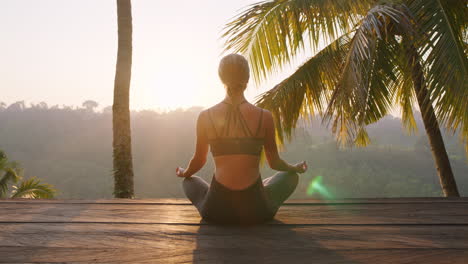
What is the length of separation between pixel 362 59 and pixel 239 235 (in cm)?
319

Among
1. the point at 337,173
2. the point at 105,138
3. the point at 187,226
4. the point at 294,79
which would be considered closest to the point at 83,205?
the point at 187,226

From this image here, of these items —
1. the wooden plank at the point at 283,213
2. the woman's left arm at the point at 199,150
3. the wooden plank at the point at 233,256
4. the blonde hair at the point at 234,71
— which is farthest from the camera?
the wooden plank at the point at 283,213

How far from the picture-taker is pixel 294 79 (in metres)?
6.55

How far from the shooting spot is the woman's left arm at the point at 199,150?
2656mm

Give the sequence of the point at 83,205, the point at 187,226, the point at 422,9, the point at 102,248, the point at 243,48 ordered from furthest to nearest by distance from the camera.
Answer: the point at 243,48
the point at 422,9
the point at 83,205
the point at 187,226
the point at 102,248

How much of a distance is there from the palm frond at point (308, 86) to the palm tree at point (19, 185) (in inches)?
210

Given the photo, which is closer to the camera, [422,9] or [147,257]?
[147,257]

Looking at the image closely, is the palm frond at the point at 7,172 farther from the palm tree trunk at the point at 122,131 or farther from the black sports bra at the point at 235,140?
the black sports bra at the point at 235,140

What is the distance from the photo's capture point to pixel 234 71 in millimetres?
2531

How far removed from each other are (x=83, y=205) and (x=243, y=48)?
3.56 m

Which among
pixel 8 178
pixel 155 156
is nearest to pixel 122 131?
pixel 8 178

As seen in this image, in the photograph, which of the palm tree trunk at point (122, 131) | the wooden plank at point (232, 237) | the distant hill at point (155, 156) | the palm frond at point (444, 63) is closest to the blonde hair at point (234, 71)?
the wooden plank at point (232, 237)

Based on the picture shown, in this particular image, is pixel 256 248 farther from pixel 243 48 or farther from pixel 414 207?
pixel 243 48

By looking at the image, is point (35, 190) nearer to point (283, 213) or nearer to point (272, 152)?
point (283, 213)
